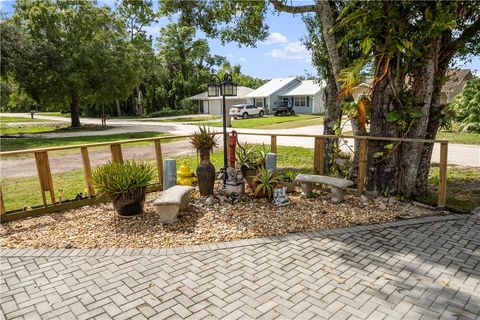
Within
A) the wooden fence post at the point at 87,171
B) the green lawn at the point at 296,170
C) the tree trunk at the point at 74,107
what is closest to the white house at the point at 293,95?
the tree trunk at the point at 74,107

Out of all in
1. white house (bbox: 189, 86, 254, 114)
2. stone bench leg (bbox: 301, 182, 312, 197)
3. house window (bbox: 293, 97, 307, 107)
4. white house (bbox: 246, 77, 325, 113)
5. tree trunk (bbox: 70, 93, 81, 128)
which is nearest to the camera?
stone bench leg (bbox: 301, 182, 312, 197)

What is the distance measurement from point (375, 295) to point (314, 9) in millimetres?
5448

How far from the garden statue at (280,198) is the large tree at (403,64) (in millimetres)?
1706

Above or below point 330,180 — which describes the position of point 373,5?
above

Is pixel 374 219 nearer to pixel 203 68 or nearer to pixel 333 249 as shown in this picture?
pixel 333 249

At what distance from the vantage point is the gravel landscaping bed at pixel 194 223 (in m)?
4.33

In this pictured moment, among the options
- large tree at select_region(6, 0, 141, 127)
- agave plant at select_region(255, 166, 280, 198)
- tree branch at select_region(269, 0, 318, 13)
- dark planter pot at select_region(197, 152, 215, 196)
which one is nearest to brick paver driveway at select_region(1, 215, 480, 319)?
agave plant at select_region(255, 166, 280, 198)

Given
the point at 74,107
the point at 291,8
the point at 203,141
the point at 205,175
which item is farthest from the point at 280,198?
the point at 74,107

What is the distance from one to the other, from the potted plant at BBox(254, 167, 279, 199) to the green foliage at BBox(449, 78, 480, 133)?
48.2 ft

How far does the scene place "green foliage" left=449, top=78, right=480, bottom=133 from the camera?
1642 centimetres

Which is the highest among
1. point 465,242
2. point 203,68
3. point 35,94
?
point 203,68

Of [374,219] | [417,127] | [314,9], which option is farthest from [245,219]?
[314,9]

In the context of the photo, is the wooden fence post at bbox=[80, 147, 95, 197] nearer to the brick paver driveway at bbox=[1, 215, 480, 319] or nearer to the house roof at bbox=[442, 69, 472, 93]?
the brick paver driveway at bbox=[1, 215, 480, 319]

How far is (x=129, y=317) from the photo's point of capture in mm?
2791
